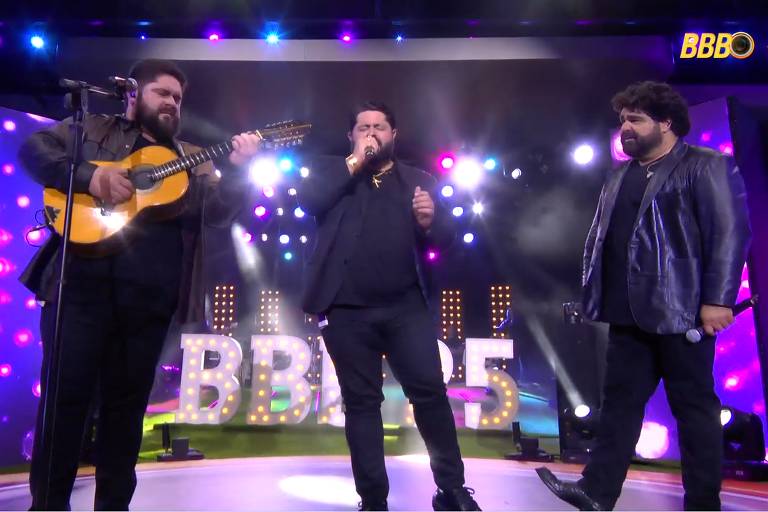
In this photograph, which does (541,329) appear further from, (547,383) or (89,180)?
(89,180)

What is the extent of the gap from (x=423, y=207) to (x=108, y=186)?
1417mm

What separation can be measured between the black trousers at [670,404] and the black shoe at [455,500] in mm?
495

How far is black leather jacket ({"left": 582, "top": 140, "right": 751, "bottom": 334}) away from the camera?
229 centimetres

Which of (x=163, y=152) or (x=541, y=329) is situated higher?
(x=163, y=152)

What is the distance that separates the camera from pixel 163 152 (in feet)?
8.99

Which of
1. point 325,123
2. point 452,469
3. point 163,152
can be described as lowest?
point 452,469

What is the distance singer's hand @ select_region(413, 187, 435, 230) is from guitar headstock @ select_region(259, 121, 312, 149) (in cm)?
81

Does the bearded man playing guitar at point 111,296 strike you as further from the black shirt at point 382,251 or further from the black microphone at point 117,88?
the black shirt at point 382,251

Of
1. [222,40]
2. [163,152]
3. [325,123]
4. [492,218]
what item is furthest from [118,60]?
[492,218]

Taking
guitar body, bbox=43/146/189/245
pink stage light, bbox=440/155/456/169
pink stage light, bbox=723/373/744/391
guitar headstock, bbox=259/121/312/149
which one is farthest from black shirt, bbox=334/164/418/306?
pink stage light, bbox=440/155/456/169

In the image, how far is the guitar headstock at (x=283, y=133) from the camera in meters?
2.90

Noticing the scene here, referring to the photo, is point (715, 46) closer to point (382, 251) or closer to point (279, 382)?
point (382, 251)

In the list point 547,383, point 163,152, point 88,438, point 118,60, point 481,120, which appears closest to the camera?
point 163,152

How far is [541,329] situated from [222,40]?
5.75m
